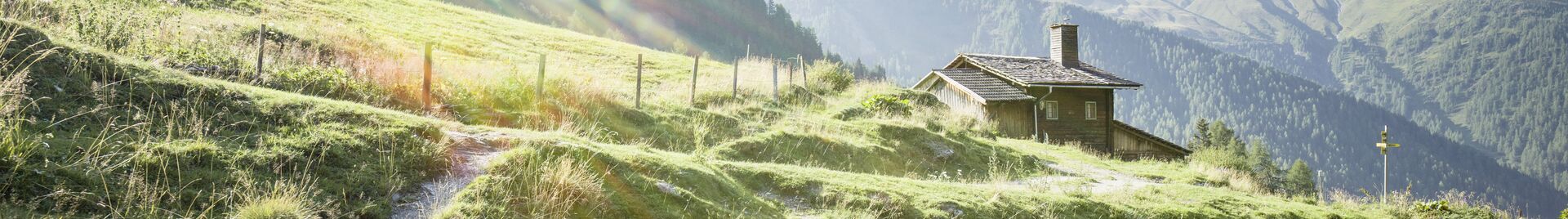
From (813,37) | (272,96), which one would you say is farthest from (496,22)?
(813,37)

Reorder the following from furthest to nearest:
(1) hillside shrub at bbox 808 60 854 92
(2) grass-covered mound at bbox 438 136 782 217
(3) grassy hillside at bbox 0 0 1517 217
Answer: (1) hillside shrub at bbox 808 60 854 92 → (2) grass-covered mound at bbox 438 136 782 217 → (3) grassy hillside at bbox 0 0 1517 217

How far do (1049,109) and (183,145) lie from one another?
110 ft

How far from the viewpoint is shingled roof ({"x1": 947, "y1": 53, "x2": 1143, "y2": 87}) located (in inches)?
1457

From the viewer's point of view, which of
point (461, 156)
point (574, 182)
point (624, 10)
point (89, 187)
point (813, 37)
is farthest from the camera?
point (813, 37)

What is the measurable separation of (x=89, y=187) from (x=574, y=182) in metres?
3.34

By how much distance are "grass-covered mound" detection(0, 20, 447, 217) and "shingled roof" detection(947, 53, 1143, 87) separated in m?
29.7

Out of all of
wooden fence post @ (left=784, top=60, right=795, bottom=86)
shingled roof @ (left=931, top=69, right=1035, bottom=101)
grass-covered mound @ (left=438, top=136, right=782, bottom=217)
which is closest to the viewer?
grass-covered mound @ (left=438, top=136, right=782, bottom=217)

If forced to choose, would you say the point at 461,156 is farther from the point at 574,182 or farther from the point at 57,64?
the point at 57,64

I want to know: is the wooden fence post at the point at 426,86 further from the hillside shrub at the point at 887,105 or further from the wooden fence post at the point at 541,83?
the hillside shrub at the point at 887,105

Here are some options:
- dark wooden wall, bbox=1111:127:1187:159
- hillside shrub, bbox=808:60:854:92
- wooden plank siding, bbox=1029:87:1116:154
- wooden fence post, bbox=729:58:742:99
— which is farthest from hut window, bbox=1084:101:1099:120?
wooden fence post, bbox=729:58:742:99

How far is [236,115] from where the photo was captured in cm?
929

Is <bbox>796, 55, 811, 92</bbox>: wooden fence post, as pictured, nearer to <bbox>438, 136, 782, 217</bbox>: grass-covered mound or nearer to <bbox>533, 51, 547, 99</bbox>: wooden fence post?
<bbox>533, 51, 547, 99</bbox>: wooden fence post

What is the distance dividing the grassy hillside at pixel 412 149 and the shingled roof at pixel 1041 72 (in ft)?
45.3

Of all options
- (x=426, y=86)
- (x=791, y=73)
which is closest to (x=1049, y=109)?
(x=791, y=73)
